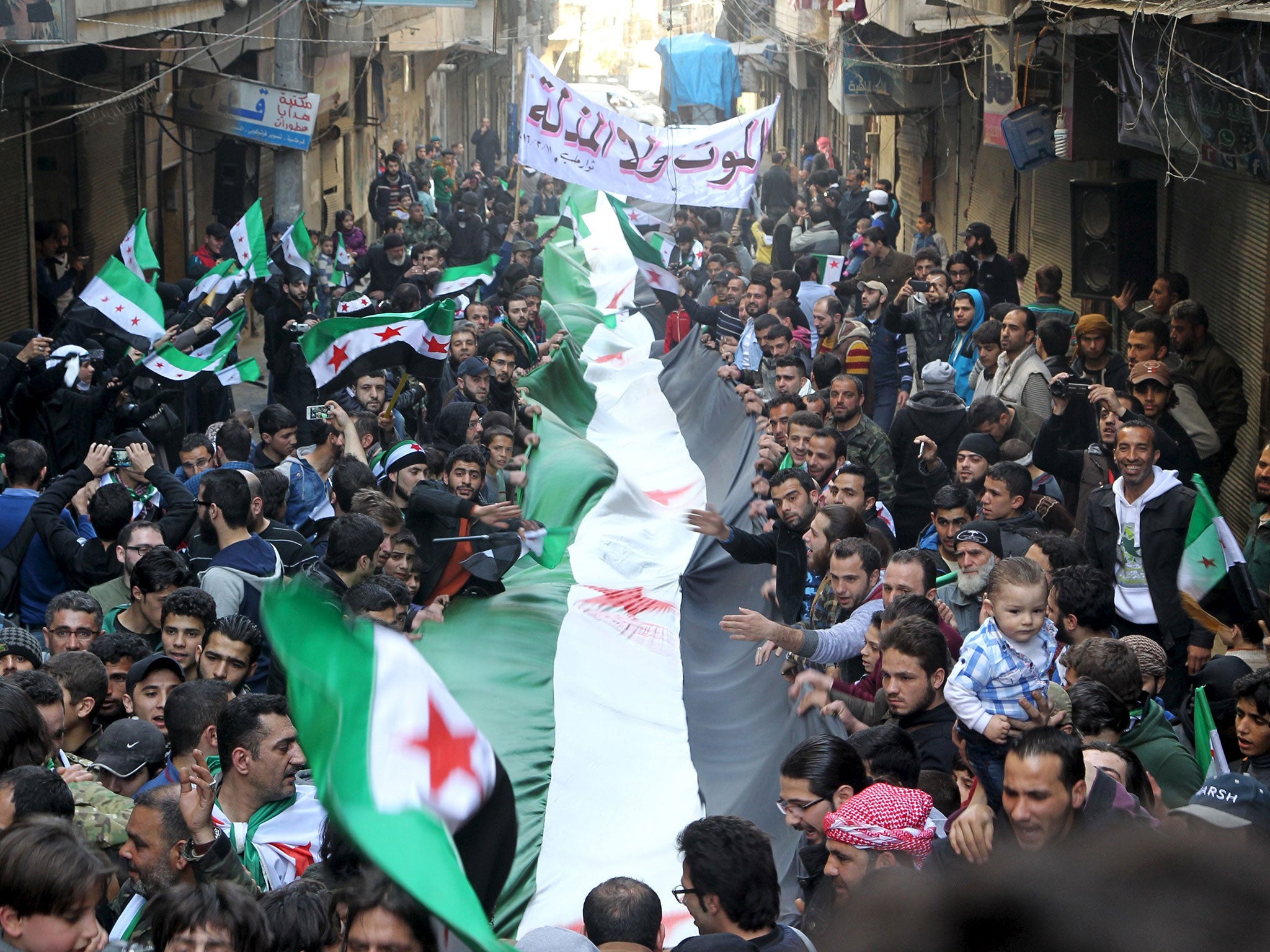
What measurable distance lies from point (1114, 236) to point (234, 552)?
715 centimetres

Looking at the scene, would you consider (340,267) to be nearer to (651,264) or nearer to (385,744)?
(651,264)

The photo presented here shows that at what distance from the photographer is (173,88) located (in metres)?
18.2

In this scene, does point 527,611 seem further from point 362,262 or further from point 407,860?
point 362,262

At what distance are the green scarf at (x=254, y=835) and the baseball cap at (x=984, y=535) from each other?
2828 millimetres

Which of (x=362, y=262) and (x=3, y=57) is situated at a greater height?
(x=3, y=57)

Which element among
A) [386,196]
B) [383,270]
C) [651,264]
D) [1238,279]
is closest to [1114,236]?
[1238,279]

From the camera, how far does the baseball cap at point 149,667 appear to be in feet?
16.1

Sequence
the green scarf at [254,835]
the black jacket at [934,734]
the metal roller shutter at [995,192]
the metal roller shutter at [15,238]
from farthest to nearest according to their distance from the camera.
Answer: the metal roller shutter at [995,192] → the metal roller shutter at [15,238] → the black jacket at [934,734] → the green scarf at [254,835]

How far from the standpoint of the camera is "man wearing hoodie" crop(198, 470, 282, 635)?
18.7 ft

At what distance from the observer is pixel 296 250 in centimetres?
1229

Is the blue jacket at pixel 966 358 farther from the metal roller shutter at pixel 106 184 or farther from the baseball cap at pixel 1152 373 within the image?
the metal roller shutter at pixel 106 184

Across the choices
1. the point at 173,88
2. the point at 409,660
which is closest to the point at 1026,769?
the point at 409,660

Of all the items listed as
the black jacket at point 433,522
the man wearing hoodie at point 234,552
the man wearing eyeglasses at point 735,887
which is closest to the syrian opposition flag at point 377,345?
the black jacket at point 433,522

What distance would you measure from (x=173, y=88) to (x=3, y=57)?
6097 millimetres
